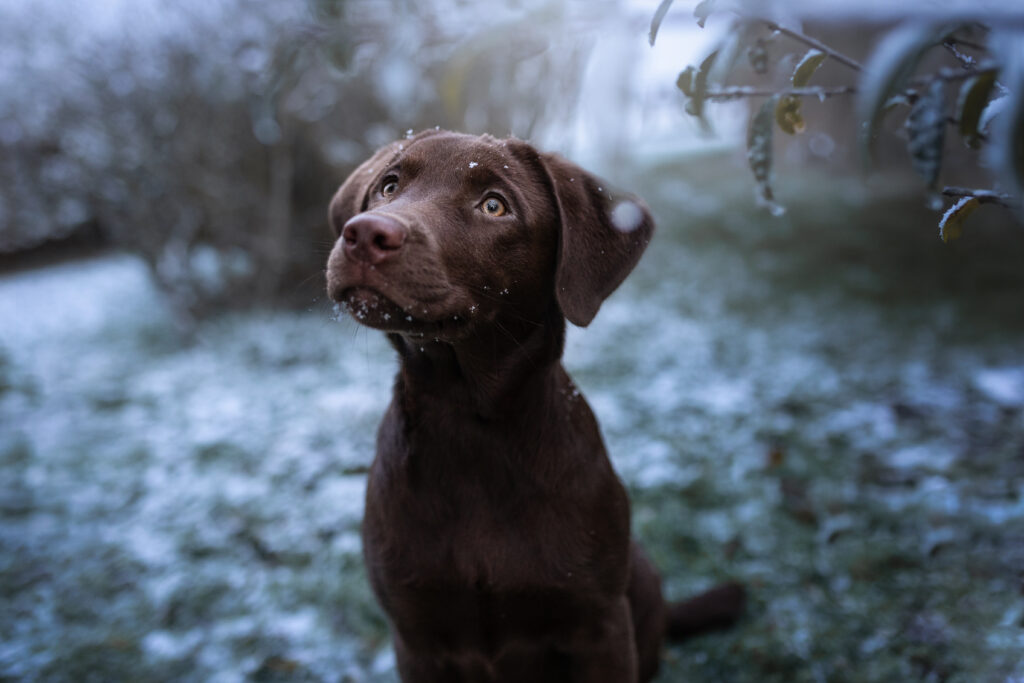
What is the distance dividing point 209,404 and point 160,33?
2.55 meters

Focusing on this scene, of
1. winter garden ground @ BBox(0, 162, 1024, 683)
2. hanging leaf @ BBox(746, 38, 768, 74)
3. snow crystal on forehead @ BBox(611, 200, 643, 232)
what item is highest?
hanging leaf @ BBox(746, 38, 768, 74)

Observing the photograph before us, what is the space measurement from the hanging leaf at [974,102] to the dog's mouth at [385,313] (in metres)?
0.91

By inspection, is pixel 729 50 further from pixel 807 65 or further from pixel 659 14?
pixel 659 14

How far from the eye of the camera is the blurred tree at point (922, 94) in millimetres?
779

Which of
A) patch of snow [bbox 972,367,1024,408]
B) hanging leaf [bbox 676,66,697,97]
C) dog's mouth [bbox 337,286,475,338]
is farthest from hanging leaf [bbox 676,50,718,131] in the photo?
patch of snow [bbox 972,367,1024,408]

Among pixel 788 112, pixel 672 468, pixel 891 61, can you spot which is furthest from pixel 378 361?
pixel 891 61

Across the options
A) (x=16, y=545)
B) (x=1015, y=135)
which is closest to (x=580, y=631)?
(x=1015, y=135)

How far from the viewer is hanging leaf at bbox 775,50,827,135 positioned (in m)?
1.39

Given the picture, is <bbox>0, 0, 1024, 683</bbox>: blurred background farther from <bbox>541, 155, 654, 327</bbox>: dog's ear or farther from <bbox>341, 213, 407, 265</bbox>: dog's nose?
<bbox>341, 213, 407, 265</bbox>: dog's nose

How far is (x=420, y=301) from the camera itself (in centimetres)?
135

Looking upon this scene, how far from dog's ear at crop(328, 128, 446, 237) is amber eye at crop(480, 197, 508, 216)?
272 millimetres

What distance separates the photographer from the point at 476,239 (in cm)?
149

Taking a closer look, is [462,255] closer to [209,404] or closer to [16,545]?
[16,545]

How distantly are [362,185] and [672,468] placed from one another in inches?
86.1
